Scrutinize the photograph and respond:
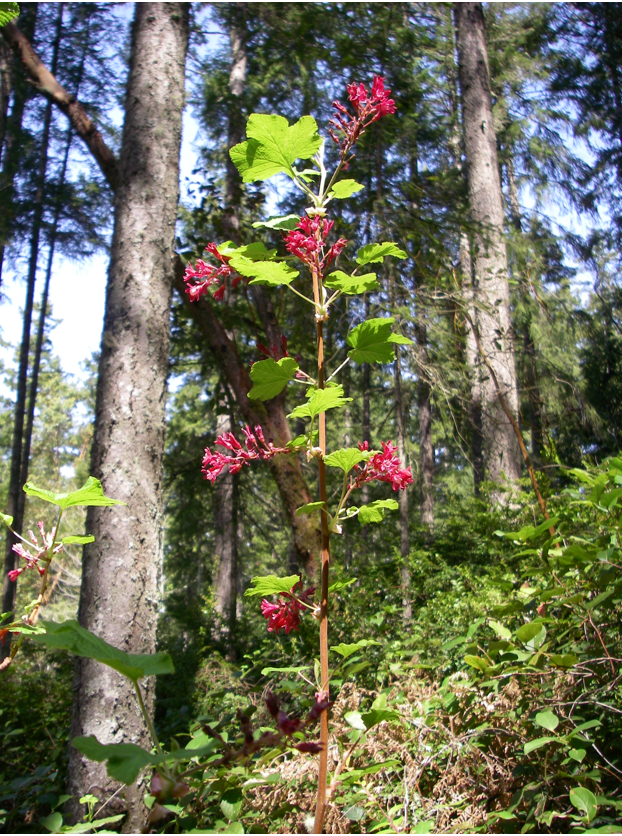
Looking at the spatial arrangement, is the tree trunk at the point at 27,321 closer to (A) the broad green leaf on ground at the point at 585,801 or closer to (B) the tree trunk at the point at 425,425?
(B) the tree trunk at the point at 425,425

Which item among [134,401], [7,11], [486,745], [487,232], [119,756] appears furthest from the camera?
[487,232]

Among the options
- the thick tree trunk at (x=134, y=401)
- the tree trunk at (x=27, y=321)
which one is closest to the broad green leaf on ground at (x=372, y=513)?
the thick tree trunk at (x=134, y=401)

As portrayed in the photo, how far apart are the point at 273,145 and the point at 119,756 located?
0.91 m

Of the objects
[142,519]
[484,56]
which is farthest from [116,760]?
[484,56]

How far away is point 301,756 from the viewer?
1.44 meters

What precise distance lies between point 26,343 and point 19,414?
3.71 feet

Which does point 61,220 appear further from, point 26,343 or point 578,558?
point 578,558

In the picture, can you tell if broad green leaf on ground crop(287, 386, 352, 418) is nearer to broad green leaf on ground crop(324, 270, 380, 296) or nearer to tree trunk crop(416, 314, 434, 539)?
broad green leaf on ground crop(324, 270, 380, 296)

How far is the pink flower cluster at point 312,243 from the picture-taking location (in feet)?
3.18

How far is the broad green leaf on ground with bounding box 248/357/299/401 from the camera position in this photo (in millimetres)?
956

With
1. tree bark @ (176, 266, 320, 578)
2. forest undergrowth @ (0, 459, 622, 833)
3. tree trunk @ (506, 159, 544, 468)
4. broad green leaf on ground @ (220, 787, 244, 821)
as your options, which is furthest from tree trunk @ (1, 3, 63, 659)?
broad green leaf on ground @ (220, 787, 244, 821)

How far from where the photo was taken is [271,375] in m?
0.98

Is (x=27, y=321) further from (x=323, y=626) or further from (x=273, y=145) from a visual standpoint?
(x=323, y=626)

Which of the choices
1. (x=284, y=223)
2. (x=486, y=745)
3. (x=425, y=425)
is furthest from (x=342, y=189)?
(x=425, y=425)
